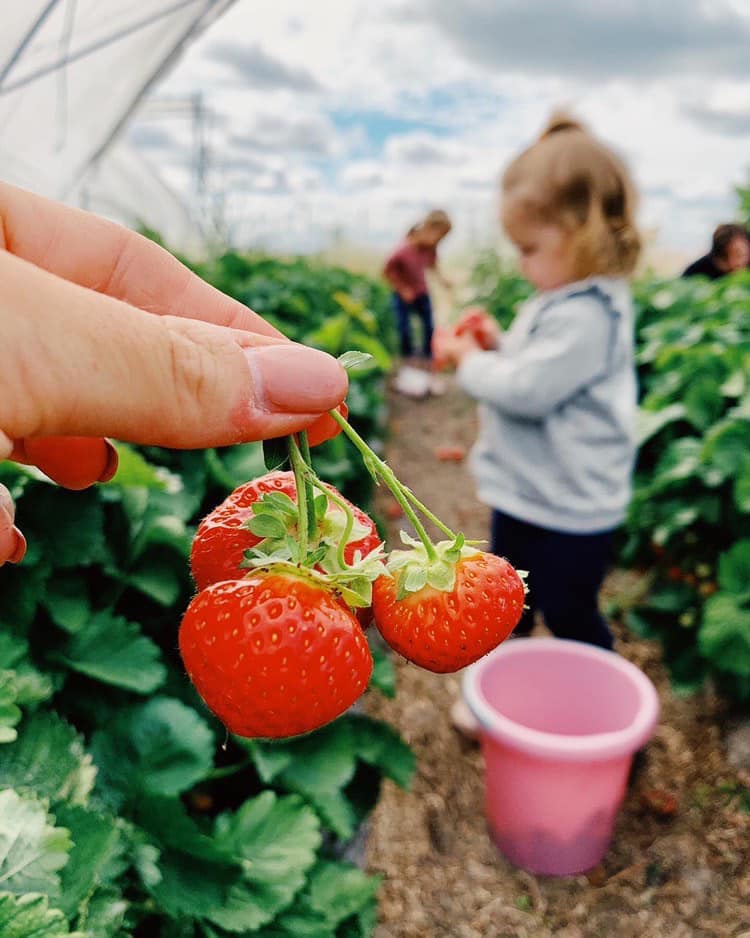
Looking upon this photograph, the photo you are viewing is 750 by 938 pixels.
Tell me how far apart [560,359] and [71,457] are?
1.56m

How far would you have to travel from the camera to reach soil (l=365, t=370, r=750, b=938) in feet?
6.80

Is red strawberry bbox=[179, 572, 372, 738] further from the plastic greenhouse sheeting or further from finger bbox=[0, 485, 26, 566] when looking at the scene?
the plastic greenhouse sheeting

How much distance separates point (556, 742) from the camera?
188 cm

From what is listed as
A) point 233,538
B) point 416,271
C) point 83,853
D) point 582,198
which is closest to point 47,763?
point 83,853

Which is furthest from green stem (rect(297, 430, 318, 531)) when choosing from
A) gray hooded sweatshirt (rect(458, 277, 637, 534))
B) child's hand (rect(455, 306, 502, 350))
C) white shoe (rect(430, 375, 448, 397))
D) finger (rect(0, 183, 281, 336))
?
white shoe (rect(430, 375, 448, 397))

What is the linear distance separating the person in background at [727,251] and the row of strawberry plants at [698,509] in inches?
68.6

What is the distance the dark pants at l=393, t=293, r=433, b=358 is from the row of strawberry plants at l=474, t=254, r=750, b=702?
201 inches

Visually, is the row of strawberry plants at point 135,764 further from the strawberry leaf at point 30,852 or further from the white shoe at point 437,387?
the white shoe at point 437,387

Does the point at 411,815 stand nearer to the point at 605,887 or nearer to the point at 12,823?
the point at 605,887

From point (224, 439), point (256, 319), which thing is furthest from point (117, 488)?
point (224, 439)

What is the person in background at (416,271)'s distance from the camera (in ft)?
26.8

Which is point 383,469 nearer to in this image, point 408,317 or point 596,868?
point 596,868

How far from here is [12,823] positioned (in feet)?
2.93

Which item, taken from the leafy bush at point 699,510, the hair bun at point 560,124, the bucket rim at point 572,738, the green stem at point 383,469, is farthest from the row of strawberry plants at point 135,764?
the hair bun at point 560,124
